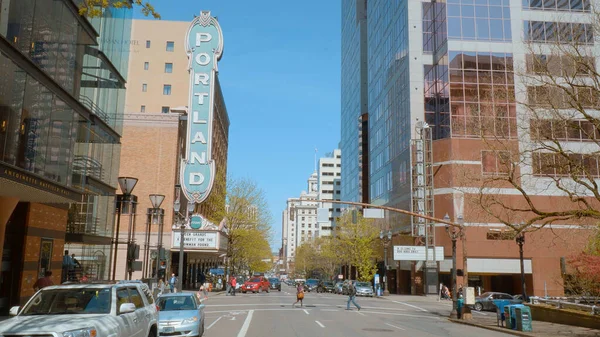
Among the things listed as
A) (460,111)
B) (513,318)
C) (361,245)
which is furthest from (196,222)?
(460,111)

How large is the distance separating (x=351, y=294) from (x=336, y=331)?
12.8 m

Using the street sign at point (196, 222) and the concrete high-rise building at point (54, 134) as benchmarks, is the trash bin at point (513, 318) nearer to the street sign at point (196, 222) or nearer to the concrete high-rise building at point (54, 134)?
the concrete high-rise building at point (54, 134)

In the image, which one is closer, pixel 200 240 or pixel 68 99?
pixel 68 99


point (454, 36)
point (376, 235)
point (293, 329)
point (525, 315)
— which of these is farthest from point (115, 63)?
point (376, 235)

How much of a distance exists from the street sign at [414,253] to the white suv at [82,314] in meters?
44.0

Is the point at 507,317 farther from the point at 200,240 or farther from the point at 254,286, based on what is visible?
the point at 254,286

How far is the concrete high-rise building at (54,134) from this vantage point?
15.9 meters

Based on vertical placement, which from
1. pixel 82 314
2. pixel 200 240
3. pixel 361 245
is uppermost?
pixel 361 245

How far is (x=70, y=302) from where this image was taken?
31.9ft

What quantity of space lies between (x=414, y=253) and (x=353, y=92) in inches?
2162

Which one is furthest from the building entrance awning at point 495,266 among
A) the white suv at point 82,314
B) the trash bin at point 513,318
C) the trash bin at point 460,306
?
the white suv at point 82,314

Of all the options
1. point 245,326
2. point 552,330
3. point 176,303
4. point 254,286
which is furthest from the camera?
point 254,286

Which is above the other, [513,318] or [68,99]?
[68,99]

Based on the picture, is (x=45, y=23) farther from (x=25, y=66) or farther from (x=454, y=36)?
(x=454, y=36)
